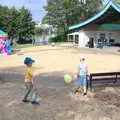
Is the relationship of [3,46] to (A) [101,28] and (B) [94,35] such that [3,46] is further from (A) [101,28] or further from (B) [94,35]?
(B) [94,35]

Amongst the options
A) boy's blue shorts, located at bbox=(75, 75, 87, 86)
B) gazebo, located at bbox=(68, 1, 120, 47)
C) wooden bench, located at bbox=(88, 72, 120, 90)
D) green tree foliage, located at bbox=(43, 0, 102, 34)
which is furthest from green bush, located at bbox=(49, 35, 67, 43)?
boy's blue shorts, located at bbox=(75, 75, 87, 86)

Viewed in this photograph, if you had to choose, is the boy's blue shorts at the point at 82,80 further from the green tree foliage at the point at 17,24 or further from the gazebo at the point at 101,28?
the green tree foliage at the point at 17,24

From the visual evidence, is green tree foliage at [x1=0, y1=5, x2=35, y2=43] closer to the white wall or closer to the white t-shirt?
the white wall

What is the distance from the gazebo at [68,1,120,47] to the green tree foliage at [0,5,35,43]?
28.0 m

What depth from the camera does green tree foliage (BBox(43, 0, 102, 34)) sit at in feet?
277

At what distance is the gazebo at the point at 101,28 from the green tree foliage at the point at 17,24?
28025 millimetres

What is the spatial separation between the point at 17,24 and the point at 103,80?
6636 centimetres

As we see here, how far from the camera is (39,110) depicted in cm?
991

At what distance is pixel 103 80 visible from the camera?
13414mm

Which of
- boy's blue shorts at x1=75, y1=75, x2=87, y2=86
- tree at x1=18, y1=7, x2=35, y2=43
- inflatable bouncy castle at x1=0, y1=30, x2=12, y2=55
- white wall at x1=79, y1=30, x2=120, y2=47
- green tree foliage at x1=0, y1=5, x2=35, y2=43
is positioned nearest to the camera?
boy's blue shorts at x1=75, y1=75, x2=87, y2=86

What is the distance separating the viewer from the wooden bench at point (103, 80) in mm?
13127

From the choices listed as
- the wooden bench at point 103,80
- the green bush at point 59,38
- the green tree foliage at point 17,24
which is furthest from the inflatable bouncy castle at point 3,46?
the green bush at point 59,38

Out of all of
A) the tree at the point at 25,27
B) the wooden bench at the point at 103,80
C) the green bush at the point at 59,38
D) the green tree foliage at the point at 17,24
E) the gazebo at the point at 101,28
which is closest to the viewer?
the wooden bench at the point at 103,80

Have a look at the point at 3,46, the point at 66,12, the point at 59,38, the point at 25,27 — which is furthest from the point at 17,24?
the point at 3,46
